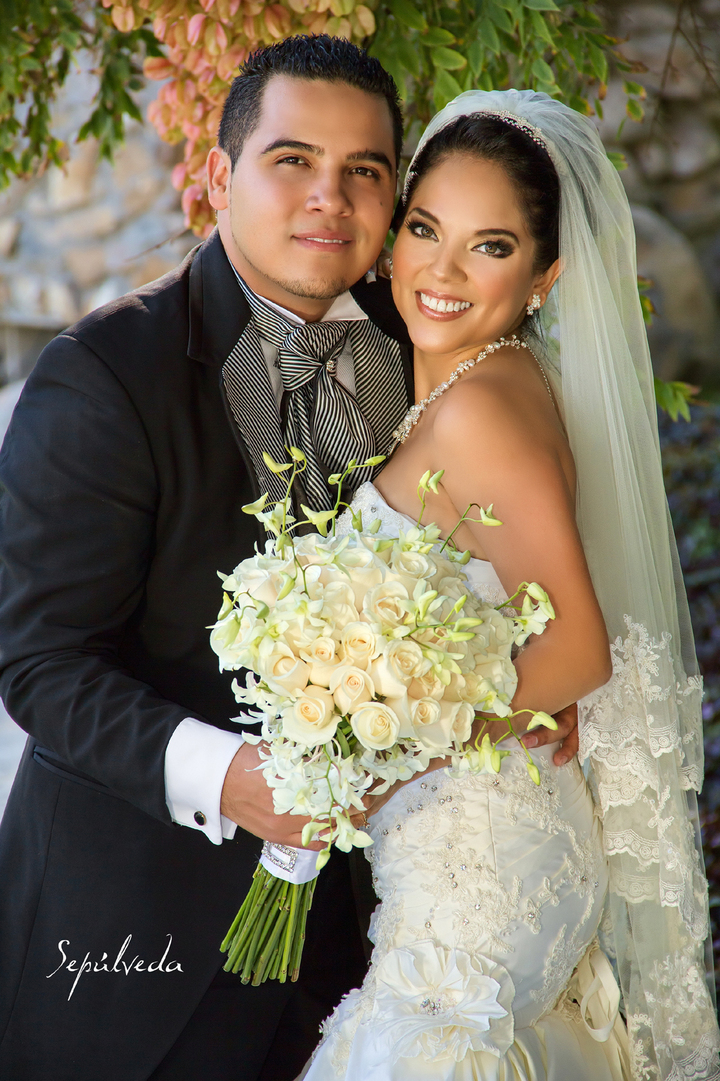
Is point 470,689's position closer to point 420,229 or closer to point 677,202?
point 420,229

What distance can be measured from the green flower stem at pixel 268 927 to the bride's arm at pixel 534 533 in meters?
0.61

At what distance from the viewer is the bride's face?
7.08 feet

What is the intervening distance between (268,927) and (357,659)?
789mm

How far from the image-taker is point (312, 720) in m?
1.48

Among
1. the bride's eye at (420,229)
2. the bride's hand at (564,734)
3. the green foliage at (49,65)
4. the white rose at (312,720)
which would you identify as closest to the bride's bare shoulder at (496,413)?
the bride's eye at (420,229)

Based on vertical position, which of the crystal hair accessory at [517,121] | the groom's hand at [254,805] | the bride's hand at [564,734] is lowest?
the groom's hand at [254,805]

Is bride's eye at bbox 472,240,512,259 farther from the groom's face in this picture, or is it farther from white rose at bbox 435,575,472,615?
white rose at bbox 435,575,472,615

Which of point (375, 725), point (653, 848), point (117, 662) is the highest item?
point (375, 725)

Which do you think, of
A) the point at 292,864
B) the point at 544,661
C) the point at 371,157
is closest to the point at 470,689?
the point at 544,661

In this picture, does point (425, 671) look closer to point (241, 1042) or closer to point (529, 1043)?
point (529, 1043)

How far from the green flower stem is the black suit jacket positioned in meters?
0.12

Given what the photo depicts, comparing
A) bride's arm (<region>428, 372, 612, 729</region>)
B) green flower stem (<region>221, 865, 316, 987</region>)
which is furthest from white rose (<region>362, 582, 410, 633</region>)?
green flower stem (<region>221, 865, 316, 987</region>)

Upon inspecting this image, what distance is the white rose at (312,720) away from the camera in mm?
1478

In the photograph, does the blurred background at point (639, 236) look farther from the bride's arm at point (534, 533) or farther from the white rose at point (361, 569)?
the white rose at point (361, 569)
